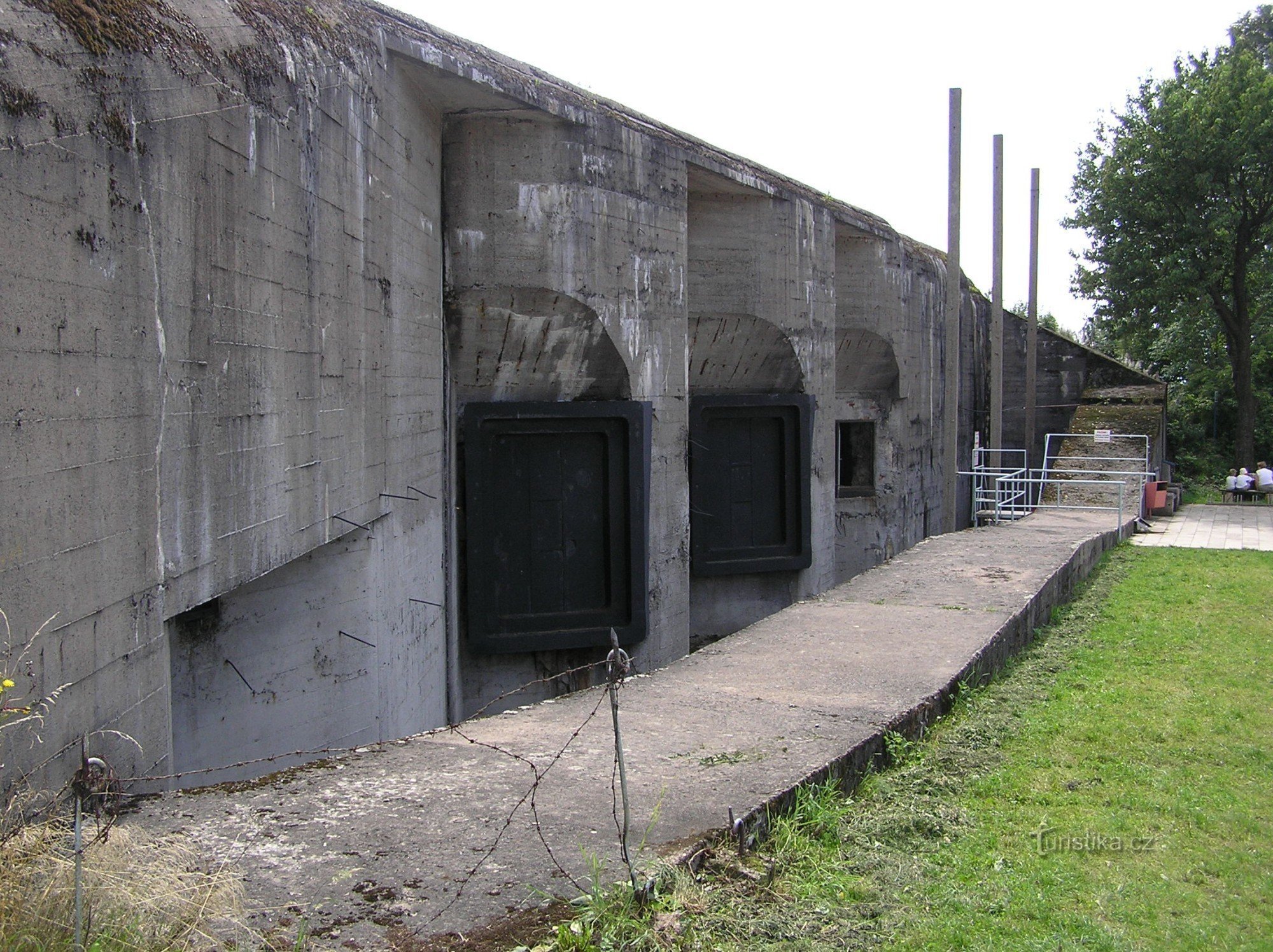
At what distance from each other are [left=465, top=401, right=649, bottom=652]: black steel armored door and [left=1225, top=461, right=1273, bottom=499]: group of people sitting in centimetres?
1382

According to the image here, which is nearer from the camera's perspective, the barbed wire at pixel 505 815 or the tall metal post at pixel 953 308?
the barbed wire at pixel 505 815

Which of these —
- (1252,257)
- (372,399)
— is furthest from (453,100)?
(1252,257)

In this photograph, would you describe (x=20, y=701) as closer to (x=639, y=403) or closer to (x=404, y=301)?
(x=404, y=301)

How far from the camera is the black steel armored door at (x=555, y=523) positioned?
8.97 m

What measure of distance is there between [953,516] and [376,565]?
11.5 m

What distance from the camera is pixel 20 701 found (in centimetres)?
317

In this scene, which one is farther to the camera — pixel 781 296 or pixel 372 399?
pixel 781 296

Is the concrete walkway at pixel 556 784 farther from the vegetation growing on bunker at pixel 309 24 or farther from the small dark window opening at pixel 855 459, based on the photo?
the small dark window opening at pixel 855 459

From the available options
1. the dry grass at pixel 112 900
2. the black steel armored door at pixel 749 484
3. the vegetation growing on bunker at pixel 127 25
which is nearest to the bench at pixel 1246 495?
the black steel armored door at pixel 749 484

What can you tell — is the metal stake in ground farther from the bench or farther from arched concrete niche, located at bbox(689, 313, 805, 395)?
the bench

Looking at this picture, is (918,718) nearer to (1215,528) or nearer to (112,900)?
(112,900)

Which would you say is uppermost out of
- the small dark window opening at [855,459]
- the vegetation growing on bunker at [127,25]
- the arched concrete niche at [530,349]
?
the vegetation growing on bunker at [127,25]

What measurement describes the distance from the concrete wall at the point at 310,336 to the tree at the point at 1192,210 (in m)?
12.2

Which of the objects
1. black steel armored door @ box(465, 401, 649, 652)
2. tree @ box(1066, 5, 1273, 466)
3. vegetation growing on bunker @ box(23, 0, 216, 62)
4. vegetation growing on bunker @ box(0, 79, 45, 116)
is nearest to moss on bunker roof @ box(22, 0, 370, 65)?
vegetation growing on bunker @ box(23, 0, 216, 62)
